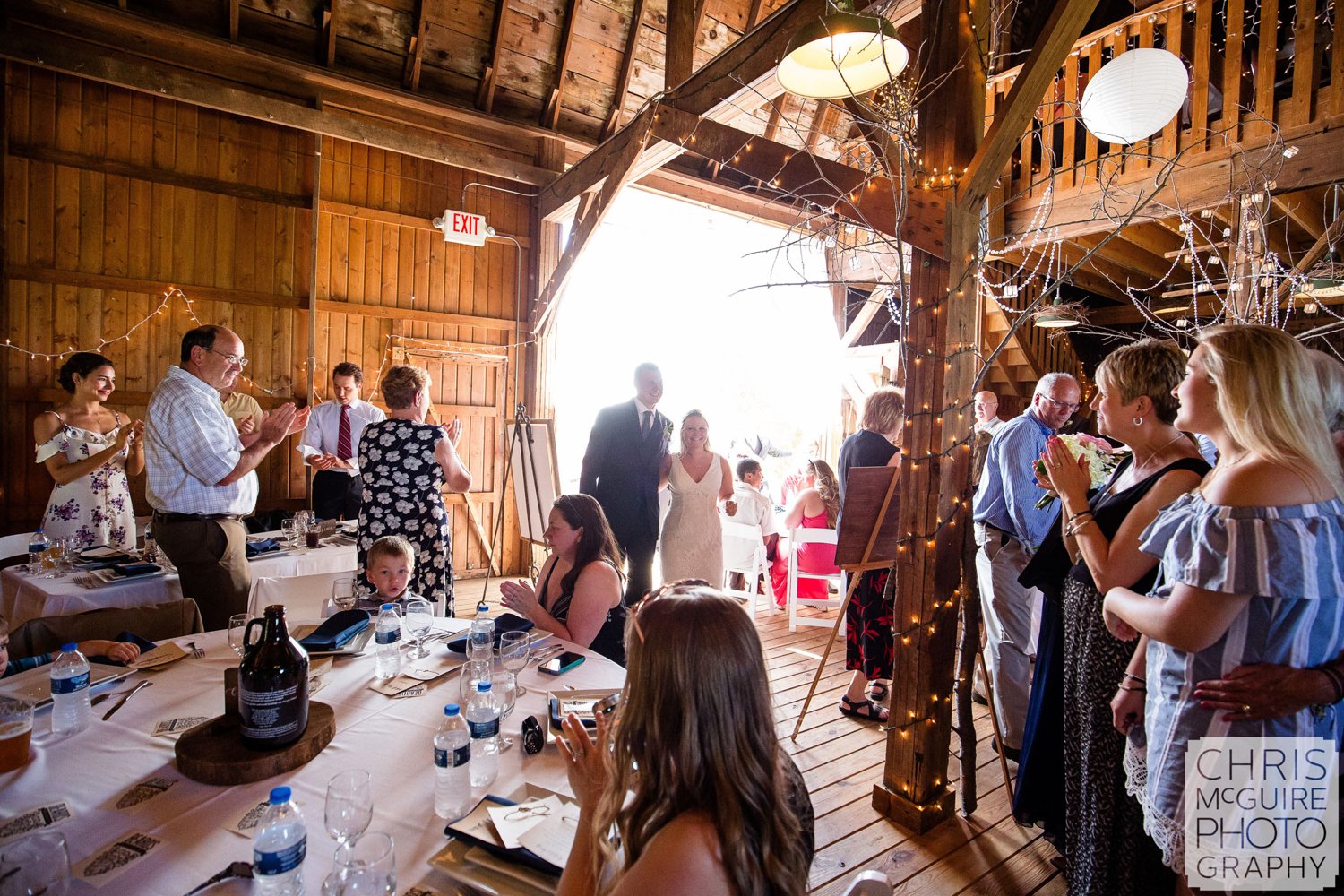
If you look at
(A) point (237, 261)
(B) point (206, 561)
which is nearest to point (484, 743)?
(B) point (206, 561)

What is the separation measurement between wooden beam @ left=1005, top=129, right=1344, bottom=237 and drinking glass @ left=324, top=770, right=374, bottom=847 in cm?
348

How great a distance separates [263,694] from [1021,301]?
345 inches

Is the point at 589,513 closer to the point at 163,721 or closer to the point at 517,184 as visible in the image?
the point at 163,721

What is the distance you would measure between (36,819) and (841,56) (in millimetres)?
2971

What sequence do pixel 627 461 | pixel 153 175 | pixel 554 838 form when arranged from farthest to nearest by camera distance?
pixel 153 175
pixel 627 461
pixel 554 838

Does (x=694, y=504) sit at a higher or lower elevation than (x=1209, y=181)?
lower

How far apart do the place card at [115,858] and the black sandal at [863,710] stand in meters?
3.22

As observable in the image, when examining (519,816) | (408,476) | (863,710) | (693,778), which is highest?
(408,476)

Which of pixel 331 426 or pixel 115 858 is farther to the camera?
pixel 331 426

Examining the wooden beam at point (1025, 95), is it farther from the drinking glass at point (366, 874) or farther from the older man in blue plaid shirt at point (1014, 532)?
the drinking glass at point (366, 874)

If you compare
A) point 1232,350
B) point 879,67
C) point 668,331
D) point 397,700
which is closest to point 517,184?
point 668,331

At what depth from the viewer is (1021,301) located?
8.20 metres

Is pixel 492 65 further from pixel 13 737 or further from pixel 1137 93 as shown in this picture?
pixel 13 737

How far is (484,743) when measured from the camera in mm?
1462
